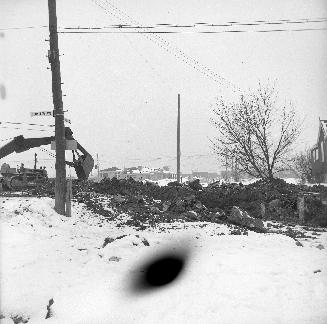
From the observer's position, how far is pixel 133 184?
18969mm

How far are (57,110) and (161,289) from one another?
762cm

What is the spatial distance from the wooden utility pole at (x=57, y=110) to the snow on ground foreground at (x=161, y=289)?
85.0 inches

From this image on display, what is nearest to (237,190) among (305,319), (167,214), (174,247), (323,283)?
(167,214)

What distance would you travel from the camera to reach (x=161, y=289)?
575 cm

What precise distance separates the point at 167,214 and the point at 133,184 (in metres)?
6.13

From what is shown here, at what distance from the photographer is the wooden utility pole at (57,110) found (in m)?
11.1

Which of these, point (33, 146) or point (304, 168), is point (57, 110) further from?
point (304, 168)

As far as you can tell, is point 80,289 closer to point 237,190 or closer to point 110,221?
point 110,221

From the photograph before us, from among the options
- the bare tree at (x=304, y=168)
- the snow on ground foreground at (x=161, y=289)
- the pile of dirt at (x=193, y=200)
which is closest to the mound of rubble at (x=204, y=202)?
the pile of dirt at (x=193, y=200)

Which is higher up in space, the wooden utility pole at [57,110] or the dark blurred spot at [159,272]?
the wooden utility pole at [57,110]

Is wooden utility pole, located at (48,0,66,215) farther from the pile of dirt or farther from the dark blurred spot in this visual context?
the dark blurred spot

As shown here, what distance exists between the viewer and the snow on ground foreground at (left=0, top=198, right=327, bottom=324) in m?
4.91

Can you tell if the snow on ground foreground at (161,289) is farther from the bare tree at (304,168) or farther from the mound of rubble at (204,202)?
the bare tree at (304,168)

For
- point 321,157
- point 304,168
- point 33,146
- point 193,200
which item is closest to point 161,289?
point 193,200
